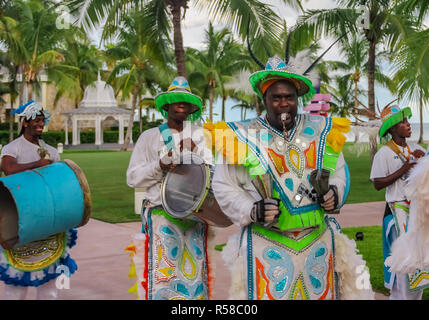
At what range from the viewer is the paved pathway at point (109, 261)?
228 inches

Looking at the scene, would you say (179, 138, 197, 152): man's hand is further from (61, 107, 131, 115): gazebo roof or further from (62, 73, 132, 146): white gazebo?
(61, 107, 131, 115): gazebo roof

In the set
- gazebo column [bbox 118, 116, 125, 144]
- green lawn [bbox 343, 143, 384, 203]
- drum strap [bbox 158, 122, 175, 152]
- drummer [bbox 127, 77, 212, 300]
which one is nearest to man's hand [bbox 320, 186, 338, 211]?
drummer [bbox 127, 77, 212, 300]

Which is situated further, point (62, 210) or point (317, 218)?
point (62, 210)

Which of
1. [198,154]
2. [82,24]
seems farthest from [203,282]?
[82,24]

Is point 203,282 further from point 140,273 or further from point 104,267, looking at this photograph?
point 104,267

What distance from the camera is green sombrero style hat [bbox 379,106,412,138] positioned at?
5.20m

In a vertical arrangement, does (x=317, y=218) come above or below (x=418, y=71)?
below

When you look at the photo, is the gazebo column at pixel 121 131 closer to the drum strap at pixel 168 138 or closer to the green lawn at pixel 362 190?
the green lawn at pixel 362 190

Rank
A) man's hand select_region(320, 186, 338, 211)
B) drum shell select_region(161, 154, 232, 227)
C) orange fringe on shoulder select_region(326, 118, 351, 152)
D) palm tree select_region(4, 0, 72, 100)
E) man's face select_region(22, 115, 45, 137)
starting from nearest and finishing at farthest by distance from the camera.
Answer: man's hand select_region(320, 186, 338, 211) < orange fringe on shoulder select_region(326, 118, 351, 152) < drum shell select_region(161, 154, 232, 227) < man's face select_region(22, 115, 45, 137) < palm tree select_region(4, 0, 72, 100)

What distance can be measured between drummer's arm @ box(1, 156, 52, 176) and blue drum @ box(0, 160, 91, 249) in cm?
11

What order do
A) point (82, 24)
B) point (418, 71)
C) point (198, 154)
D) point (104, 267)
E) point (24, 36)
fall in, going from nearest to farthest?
1. point (198, 154)
2. point (104, 267)
3. point (418, 71)
4. point (82, 24)
5. point (24, 36)

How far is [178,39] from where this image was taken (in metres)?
12.9
